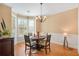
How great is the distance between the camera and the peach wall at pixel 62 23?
568 cm

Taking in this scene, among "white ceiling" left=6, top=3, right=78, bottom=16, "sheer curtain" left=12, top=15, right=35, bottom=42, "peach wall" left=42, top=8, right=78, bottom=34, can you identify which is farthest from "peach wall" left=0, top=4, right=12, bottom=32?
"peach wall" left=42, top=8, right=78, bottom=34

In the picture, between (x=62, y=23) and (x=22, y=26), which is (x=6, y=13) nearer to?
(x=22, y=26)

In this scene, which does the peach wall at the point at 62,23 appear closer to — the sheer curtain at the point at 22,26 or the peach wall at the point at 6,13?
the sheer curtain at the point at 22,26

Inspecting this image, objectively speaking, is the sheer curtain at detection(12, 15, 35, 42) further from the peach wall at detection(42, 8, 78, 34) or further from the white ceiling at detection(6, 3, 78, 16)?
the peach wall at detection(42, 8, 78, 34)

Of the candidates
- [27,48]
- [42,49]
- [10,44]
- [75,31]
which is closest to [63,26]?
[75,31]

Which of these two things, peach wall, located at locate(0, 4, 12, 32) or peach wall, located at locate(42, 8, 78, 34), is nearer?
peach wall, located at locate(0, 4, 12, 32)

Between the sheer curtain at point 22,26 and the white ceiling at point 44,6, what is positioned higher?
the white ceiling at point 44,6

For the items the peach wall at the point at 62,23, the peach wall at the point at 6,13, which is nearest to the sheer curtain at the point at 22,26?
the peach wall at the point at 62,23

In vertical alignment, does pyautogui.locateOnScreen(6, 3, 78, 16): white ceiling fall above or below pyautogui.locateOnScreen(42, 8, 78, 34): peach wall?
above

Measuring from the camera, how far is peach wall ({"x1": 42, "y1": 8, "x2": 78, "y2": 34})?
568 cm

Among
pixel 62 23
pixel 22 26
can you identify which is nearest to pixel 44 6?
pixel 62 23

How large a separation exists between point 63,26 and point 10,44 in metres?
3.59

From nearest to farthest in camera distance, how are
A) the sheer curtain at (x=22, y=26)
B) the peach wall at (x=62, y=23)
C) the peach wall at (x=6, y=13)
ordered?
the peach wall at (x=6, y=13) → the peach wall at (x=62, y=23) → the sheer curtain at (x=22, y=26)

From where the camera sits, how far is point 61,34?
6254 mm
